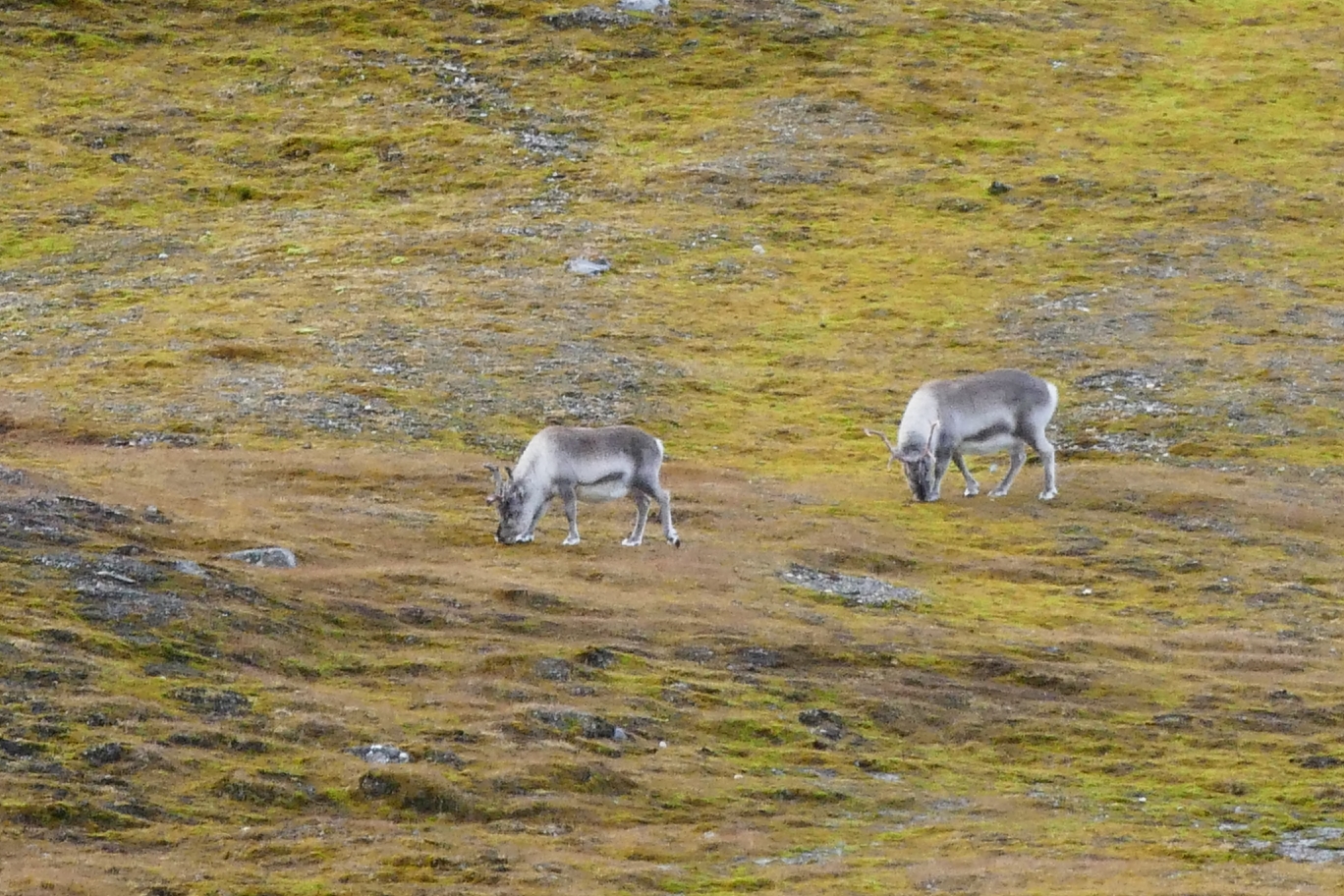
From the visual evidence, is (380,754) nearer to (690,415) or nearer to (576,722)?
(576,722)

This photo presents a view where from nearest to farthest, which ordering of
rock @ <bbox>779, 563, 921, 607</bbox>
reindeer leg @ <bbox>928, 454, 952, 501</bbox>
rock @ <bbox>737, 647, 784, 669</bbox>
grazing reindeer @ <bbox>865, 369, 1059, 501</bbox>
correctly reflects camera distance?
rock @ <bbox>737, 647, 784, 669</bbox> → rock @ <bbox>779, 563, 921, 607</bbox> → grazing reindeer @ <bbox>865, 369, 1059, 501</bbox> → reindeer leg @ <bbox>928, 454, 952, 501</bbox>

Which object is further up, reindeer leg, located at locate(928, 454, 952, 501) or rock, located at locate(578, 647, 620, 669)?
rock, located at locate(578, 647, 620, 669)

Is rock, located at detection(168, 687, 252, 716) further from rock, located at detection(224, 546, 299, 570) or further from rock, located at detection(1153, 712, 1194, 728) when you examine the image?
rock, located at detection(1153, 712, 1194, 728)

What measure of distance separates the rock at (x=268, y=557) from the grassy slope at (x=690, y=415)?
1.66ft

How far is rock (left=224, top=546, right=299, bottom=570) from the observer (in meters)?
24.7

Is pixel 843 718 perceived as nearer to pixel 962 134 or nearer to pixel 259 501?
pixel 259 501

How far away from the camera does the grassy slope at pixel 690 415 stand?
1781 centimetres

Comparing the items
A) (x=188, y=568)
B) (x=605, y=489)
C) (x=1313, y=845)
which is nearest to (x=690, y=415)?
(x=605, y=489)

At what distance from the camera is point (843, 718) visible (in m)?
21.5

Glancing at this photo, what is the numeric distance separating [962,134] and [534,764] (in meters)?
48.6

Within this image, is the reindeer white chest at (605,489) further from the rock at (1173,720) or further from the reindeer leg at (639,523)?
the rock at (1173,720)

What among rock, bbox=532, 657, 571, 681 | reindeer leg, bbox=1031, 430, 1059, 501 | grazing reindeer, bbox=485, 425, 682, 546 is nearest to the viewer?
rock, bbox=532, 657, 571, 681

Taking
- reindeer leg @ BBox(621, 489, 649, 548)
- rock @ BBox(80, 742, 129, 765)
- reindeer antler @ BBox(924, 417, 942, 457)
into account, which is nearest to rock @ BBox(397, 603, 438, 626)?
reindeer leg @ BBox(621, 489, 649, 548)

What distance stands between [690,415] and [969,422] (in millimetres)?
8456
